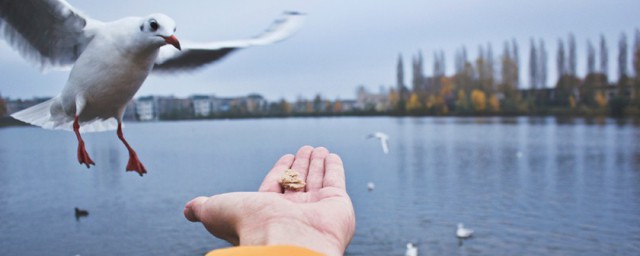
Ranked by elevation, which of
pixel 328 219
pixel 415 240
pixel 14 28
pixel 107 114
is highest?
pixel 14 28

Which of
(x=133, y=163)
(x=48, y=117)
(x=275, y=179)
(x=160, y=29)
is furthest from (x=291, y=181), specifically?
(x=160, y=29)

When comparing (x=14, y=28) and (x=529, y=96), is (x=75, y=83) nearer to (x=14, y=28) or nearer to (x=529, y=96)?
(x=14, y=28)

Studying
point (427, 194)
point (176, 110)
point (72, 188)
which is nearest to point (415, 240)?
point (427, 194)

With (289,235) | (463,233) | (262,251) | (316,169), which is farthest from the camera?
(463,233)

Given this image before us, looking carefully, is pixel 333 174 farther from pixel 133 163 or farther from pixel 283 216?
pixel 133 163

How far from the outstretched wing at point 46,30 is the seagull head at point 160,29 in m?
0.28

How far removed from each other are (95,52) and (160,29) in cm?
20

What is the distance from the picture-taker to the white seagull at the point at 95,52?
0.87m

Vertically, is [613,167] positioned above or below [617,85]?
below

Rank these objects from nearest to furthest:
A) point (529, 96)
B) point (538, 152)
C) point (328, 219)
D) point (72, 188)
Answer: point (328, 219), point (72, 188), point (538, 152), point (529, 96)

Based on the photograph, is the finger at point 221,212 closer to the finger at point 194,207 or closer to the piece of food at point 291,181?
the finger at point 194,207

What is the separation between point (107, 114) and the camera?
1024 millimetres

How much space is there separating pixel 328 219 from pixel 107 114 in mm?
532

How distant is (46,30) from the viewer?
43.3 inches
